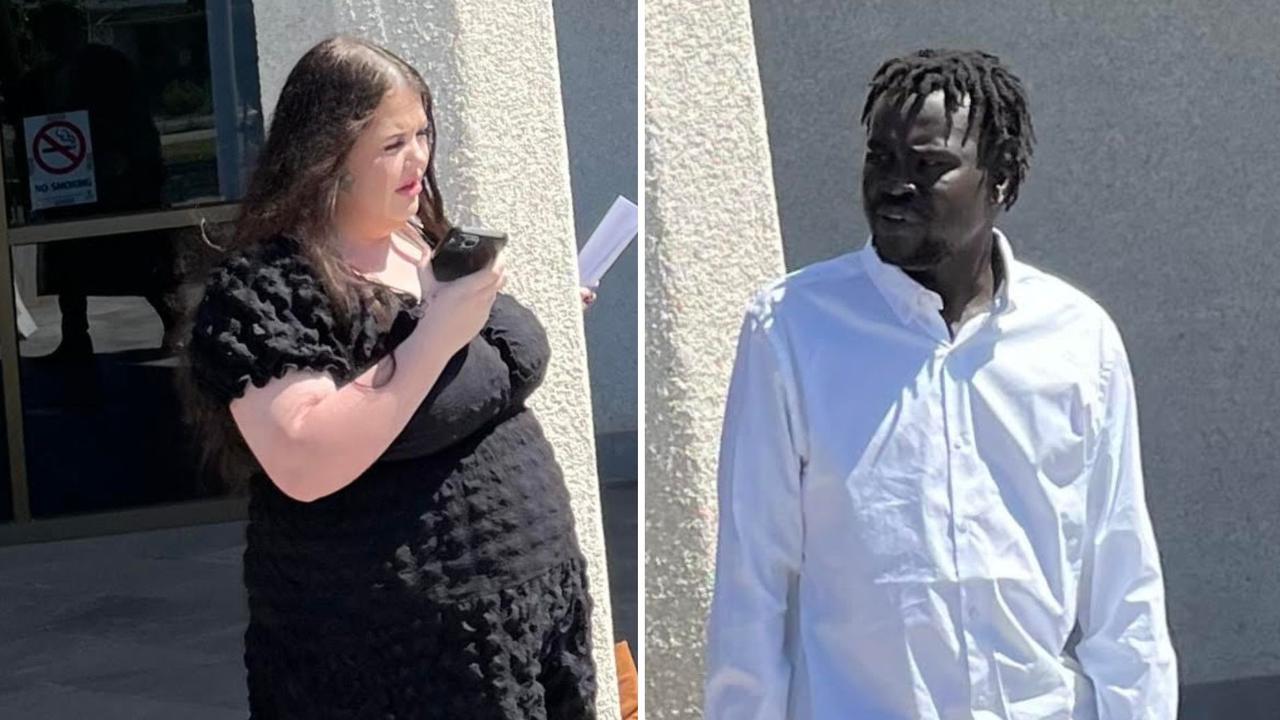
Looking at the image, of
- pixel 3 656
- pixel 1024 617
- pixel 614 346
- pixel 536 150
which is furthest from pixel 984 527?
pixel 3 656

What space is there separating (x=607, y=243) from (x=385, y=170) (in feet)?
3.15

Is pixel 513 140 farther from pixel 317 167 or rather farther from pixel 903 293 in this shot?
pixel 903 293

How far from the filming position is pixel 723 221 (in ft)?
12.5

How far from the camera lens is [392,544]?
258 centimetres

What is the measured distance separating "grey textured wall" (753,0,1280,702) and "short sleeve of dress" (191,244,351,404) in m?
3.26

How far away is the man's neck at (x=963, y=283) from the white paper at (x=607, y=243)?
98 centimetres

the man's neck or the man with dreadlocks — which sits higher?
the man's neck

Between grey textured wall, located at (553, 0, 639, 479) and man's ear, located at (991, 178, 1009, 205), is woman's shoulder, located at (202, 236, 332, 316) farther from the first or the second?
grey textured wall, located at (553, 0, 639, 479)

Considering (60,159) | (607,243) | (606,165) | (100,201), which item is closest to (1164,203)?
(606,165)

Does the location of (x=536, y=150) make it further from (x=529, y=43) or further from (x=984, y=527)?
(x=984, y=527)

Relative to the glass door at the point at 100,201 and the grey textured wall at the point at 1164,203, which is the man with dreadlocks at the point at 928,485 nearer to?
the grey textured wall at the point at 1164,203

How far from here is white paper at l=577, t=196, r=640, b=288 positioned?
3.47 meters

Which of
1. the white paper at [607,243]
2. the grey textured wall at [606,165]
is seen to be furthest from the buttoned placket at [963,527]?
the grey textured wall at [606,165]

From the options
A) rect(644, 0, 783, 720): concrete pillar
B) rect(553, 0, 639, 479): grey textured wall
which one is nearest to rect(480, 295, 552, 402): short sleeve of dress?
rect(644, 0, 783, 720): concrete pillar
